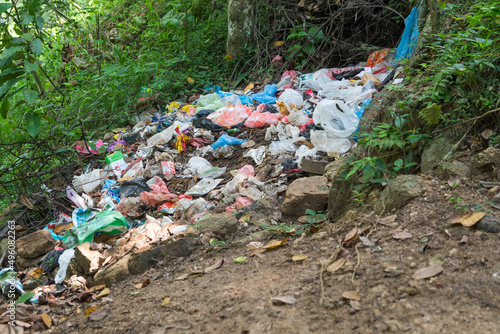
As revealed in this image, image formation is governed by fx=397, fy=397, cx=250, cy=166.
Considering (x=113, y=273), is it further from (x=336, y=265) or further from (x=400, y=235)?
(x=400, y=235)

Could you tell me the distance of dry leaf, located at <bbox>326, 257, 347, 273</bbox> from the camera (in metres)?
1.66

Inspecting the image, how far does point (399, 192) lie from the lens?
191cm

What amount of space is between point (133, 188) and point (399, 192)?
256 cm

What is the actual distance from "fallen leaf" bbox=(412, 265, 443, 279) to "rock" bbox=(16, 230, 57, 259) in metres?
2.73

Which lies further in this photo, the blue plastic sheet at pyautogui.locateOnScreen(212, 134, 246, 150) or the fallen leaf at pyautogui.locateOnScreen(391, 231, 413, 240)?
the blue plastic sheet at pyautogui.locateOnScreen(212, 134, 246, 150)

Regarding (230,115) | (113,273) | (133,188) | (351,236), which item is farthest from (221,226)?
(230,115)

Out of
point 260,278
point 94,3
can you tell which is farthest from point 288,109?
point 94,3

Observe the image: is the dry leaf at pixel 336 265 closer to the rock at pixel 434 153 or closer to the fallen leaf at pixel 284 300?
the fallen leaf at pixel 284 300

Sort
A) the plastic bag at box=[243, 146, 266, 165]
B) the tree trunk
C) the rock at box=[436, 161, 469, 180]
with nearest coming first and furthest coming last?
the rock at box=[436, 161, 469, 180] → the plastic bag at box=[243, 146, 266, 165] → the tree trunk

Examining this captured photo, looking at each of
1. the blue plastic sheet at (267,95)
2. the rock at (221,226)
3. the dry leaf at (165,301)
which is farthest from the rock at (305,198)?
the blue plastic sheet at (267,95)

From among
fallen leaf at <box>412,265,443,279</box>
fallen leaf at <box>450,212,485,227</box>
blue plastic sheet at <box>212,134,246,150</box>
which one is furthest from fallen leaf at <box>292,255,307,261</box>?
blue plastic sheet at <box>212,134,246,150</box>

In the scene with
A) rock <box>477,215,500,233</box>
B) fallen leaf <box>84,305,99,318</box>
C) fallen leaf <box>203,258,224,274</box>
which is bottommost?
fallen leaf <box>84,305,99,318</box>

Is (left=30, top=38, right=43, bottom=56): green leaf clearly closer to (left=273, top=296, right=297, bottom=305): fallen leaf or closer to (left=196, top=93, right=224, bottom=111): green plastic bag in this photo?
(left=273, top=296, right=297, bottom=305): fallen leaf

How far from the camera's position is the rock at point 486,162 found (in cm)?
180
